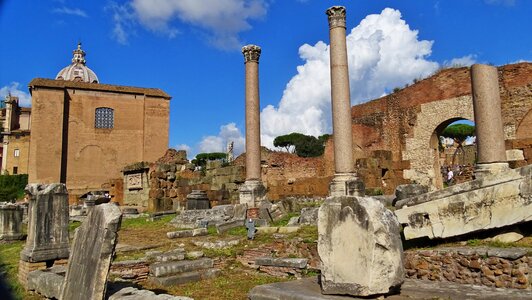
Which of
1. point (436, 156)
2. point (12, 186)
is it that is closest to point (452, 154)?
point (436, 156)

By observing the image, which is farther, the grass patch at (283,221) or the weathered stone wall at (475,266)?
the grass patch at (283,221)

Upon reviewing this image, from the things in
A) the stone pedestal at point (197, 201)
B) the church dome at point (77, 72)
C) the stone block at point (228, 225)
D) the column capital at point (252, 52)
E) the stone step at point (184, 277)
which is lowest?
the stone step at point (184, 277)

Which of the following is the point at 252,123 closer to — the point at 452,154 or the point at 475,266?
the point at 475,266

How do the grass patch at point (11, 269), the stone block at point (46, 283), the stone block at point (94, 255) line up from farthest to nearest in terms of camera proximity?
the grass patch at point (11, 269)
the stone block at point (46, 283)
the stone block at point (94, 255)

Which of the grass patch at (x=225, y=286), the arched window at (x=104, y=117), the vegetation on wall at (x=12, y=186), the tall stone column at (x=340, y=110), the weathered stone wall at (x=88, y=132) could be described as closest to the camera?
the grass patch at (x=225, y=286)

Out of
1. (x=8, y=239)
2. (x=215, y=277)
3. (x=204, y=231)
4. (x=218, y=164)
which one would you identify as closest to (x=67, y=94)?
(x=218, y=164)

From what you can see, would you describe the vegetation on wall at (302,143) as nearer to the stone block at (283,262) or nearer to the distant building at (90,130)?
the distant building at (90,130)

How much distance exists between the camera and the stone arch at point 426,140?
19.6m

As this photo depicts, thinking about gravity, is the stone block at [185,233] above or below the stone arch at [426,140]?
below

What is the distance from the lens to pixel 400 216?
6527 mm

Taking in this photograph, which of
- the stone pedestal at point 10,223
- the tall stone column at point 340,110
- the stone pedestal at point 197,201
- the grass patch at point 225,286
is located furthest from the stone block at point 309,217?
the stone pedestal at point 10,223

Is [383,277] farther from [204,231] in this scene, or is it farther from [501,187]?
[204,231]

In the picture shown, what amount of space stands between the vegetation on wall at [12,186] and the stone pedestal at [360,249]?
141 feet

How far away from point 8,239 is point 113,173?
27.7 m
